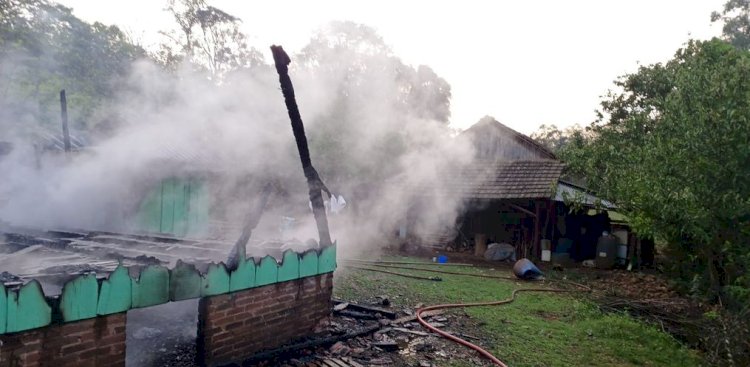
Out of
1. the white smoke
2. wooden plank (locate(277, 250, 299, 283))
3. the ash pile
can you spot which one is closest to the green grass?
the ash pile

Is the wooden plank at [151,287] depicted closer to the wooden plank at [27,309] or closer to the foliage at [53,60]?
the wooden plank at [27,309]

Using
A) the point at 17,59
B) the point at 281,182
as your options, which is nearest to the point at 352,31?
the point at 281,182

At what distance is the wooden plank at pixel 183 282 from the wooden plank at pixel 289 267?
1230 millimetres

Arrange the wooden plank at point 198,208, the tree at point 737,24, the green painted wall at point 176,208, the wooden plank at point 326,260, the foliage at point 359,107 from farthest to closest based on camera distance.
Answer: the tree at point 737,24 → the foliage at point 359,107 → the wooden plank at point 198,208 → the green painted wall at point 176,208 → the wooden plank at point 326,260

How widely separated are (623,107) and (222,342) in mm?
16573

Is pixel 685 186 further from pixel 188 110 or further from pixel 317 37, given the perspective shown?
pixel 317 37

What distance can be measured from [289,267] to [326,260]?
0.80m

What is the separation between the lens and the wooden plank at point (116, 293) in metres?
3.99

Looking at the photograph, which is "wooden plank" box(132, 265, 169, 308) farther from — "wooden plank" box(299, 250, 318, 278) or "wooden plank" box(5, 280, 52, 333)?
"wooden plank" box(299, 250, 318, 278)

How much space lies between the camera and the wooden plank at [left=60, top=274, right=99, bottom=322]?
12.2 feet

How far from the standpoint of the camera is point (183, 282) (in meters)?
4.63

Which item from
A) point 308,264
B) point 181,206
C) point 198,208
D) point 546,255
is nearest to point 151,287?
point 308,264

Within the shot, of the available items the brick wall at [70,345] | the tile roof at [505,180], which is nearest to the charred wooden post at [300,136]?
the brick wall at [70,345]

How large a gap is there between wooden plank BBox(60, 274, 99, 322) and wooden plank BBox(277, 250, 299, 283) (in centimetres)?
221
